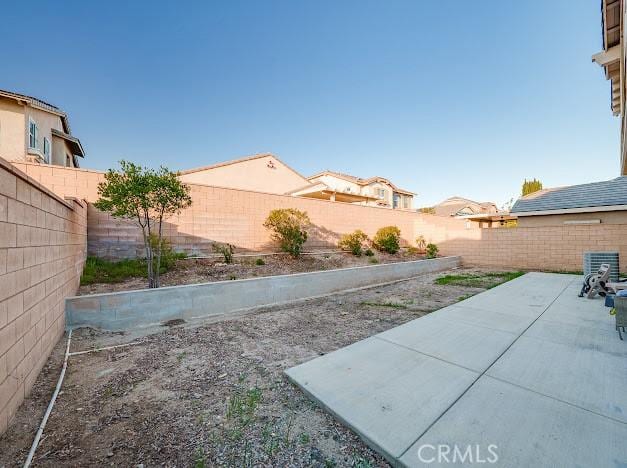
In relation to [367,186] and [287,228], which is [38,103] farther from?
[367,186]

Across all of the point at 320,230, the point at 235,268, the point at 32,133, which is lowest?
the point at 235,268

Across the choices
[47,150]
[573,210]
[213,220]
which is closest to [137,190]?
[213,220]

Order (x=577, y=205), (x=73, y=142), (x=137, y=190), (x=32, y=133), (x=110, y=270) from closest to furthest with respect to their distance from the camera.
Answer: (x=137, y=190) → (x=110, y=270) → (x=32, y=133) → (x=577, y=205) → (x=73, y=142)

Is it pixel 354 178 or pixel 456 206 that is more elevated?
pixel 354 178

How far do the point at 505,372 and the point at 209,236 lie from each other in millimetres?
8425

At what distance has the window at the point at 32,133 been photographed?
1115cm

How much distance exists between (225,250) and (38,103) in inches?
500

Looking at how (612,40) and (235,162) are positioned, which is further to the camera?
(235,162)

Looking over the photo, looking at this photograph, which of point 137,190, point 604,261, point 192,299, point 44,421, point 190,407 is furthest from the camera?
point 604,261

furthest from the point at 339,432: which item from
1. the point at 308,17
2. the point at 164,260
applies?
the point at 308,17

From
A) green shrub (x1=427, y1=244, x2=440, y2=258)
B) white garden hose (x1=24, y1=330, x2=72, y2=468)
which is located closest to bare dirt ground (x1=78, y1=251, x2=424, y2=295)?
white garden hose (x1=24, y1=330, x2=72, y2=468)

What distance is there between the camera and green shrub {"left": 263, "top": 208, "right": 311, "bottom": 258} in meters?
9.46

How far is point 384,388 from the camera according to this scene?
7.81 ft

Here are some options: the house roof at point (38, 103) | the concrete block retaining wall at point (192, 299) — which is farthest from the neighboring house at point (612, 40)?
the house roof at point (38, 103)
